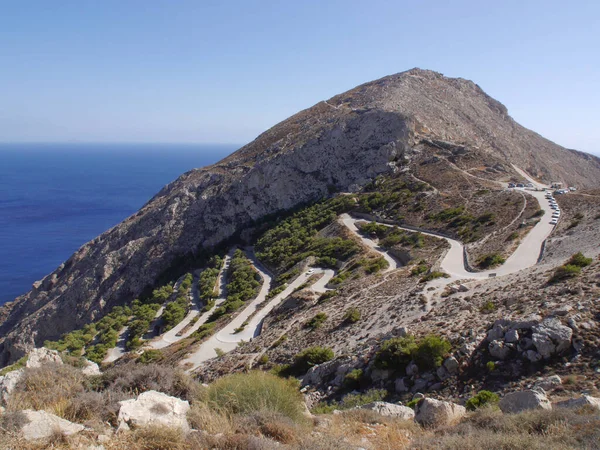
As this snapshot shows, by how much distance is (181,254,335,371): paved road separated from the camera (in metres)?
25.5

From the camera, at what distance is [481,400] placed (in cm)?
1008

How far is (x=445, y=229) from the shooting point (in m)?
37.2

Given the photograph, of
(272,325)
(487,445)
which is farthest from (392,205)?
(487,445)

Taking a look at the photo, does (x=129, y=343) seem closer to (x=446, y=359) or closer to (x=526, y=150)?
(x=446, y=359)

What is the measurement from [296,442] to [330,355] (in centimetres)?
976

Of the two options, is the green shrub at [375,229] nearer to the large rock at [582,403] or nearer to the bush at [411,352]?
the bush at [411,352]

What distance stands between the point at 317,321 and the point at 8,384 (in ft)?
51.6

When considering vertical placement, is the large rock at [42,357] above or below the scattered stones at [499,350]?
below

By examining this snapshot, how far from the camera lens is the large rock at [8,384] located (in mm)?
8406

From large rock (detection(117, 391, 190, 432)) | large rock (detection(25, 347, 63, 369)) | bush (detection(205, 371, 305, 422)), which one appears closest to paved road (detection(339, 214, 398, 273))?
bush (detection(205, 371, 305, 422))

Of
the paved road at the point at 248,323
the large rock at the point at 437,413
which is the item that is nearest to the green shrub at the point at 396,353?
the large rock at the point at 437,413

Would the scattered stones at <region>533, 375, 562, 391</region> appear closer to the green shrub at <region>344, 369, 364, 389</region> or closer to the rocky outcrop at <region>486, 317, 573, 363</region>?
the rocky outcrop at <region>486, 317, 573, 363</region>

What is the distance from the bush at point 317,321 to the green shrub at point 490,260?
37.7ft

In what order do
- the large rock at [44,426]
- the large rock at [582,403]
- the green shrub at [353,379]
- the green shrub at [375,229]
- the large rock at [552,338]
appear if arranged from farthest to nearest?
1. the green shrub at [375,229]
2. the green shrub at [353,379]
3. the large rock at [552,338]
4. the large rock at [582,403]
5. the large rock at [44,426]
